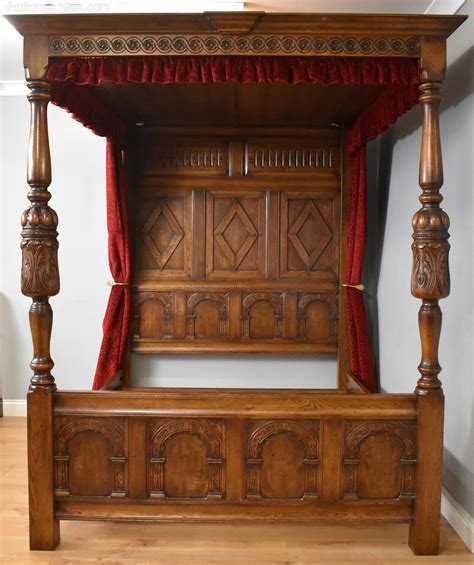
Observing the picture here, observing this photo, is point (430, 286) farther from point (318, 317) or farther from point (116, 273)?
point (116, 273)

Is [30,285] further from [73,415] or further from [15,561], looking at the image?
[15,561]

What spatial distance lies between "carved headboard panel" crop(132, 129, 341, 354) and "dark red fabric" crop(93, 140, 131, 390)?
226 millimetres

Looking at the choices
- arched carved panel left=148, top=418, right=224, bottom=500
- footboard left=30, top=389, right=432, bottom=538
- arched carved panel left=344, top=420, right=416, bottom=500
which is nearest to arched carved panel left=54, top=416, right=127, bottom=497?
footboard left=30, top=389, right=432, bottom=538

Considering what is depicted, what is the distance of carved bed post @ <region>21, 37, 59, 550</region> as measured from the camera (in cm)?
245

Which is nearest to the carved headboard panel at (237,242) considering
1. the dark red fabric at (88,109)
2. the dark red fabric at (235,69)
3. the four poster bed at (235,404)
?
the dark red fabric at (88,109)

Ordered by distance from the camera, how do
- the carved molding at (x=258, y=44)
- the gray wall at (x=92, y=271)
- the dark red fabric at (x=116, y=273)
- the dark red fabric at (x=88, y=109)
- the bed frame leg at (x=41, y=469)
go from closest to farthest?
the carved molding at (x=258, y=44)
the bed frame leg at (x=41, y=469)
the dark red fabric at (x=88, y=109)
the gray wall at (x=92, y=271)
the dark red fabric at (x=116, y=273)

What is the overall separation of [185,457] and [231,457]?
217 mm

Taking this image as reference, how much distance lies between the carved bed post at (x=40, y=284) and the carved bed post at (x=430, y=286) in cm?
166

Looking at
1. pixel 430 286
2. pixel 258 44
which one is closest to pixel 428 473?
pixel 430 286

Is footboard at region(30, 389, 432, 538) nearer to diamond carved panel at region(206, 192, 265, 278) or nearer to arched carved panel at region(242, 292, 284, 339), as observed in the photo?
arched carved panel at region(242, 292, 284, 339)

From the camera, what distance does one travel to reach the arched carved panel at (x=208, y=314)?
405 centimetres

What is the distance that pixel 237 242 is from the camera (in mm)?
4066

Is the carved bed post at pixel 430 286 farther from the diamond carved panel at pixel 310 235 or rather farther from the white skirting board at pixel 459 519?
the diamond carved panel at pixel 310 235

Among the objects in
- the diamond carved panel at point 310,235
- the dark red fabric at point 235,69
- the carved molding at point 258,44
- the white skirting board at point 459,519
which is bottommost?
the white skirting board at point 459,519
